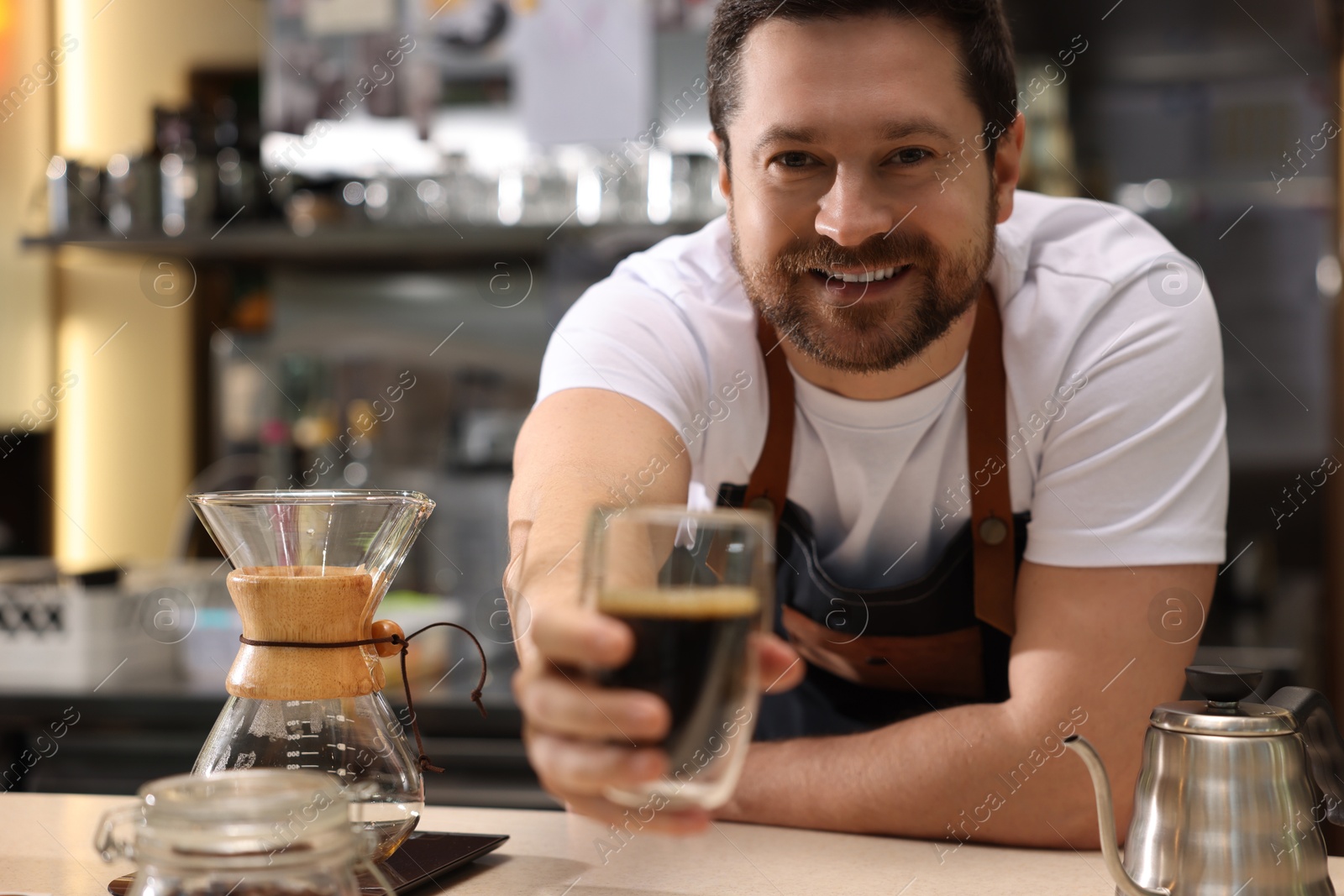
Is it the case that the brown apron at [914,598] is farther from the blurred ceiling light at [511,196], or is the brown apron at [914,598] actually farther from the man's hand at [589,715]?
the blurred ceiling light at [511,196]

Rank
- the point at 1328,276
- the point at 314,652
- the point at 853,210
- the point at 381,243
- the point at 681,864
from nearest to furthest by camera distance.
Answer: the point at 314,652, the point at 681,864, the point at 853,210, the point at 1328,276, the point at 381,243

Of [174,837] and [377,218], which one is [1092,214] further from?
[377,218]

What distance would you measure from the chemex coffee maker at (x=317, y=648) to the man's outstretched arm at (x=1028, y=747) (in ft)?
1.40

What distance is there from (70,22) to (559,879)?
11.2 ft

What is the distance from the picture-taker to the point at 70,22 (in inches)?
144

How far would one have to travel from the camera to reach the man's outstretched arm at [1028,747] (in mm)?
1214

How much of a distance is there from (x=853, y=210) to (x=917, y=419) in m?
0.31

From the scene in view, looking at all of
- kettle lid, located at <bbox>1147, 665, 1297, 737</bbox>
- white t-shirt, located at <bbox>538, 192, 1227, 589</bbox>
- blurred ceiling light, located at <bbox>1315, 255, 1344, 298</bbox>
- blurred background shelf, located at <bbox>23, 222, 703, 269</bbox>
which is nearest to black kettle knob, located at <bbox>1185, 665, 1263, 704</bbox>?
kettle lid, located at <bbox>1147, 665, 1297, 737</bbox>

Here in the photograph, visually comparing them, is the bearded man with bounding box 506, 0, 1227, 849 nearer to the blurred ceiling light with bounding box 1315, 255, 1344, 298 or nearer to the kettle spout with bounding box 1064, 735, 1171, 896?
the kettle spout with bounding box 1064, 735, 1171, 896

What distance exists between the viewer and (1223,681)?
3.02 feet

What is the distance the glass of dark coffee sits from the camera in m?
0.66

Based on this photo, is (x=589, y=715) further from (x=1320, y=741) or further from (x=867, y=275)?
(x=867, y=275)

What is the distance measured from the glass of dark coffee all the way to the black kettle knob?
416 millimetres

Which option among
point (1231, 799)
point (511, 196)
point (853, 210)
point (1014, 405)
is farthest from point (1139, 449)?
point (511, 196)
